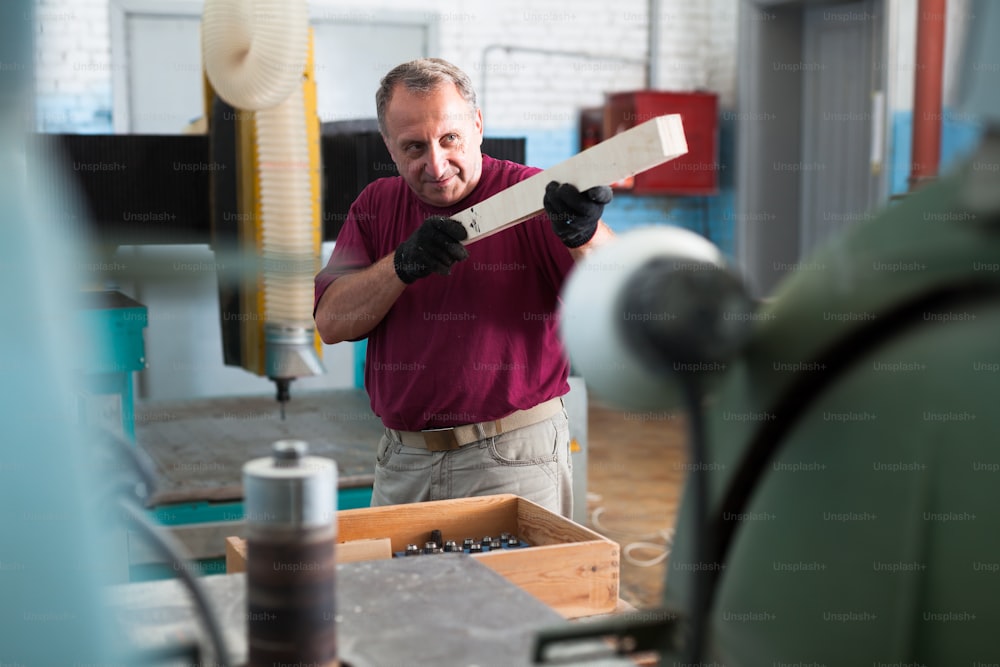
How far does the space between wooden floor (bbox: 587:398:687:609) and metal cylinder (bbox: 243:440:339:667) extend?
6.90ft

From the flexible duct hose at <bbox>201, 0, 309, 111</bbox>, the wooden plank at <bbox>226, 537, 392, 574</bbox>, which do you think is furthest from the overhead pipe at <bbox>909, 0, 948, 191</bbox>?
the wooden plank at <bbox>226, 537, 392, 574</bbox>

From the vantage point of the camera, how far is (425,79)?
1849mm

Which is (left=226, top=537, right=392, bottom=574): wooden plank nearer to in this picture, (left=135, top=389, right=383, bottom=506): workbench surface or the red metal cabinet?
(left=135, top=389, right=383, bottom=506): workbench surface

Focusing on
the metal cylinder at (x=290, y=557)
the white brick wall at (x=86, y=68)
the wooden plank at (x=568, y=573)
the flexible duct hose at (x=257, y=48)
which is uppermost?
the white brick wall at (x=86, y=68)

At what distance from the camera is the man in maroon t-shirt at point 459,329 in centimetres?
185

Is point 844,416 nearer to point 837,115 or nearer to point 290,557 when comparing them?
point 290,557

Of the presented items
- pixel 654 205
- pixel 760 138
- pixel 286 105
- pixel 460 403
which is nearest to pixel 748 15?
pixel 760 138

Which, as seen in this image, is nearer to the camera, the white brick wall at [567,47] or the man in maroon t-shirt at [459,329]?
the man in maroon t-shirt at [459,329]

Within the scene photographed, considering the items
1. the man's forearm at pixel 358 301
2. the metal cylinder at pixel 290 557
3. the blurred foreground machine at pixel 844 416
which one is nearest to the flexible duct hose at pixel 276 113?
the man's forearm at pixel 358 301

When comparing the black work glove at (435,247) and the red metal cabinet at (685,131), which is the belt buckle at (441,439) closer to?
Result: the black work glove at (435,247)

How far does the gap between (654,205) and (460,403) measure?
17.4 feet

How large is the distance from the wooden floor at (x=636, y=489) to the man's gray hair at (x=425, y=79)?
134cm

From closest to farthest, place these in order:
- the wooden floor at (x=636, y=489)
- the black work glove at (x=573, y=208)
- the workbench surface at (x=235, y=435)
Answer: the black work glove at (x=573, y=208), the workbench surface at (x=235, y=435), the wooden floor at (x=636, y=489)

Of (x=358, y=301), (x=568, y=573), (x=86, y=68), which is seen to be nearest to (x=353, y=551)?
(x=568, y=573)
